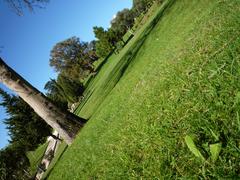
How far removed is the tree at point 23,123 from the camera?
3412cm

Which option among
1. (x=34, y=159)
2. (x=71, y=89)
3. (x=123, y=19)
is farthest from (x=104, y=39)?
(x=123, y=19)

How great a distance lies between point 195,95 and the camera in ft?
11.3

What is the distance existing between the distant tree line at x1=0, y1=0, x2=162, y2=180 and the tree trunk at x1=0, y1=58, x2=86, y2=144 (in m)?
0.94

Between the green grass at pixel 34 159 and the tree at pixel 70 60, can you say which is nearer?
the green grass at pixel 34 159

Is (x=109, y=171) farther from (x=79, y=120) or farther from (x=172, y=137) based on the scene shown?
(x=79, y=120)

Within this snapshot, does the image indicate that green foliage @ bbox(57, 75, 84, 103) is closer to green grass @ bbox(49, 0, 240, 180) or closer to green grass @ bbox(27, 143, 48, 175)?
green grass @ bbox(27, 143, 48, 175)

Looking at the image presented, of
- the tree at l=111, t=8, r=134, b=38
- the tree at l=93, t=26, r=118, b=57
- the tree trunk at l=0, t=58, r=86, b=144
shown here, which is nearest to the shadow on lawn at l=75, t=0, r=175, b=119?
the tree trunk at l=0, t=58, r=86, b=144

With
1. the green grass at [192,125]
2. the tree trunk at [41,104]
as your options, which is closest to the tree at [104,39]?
the tree trunk at [41,104]

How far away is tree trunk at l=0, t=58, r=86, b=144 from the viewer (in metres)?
12.6

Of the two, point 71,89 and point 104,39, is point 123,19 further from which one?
point 71,89

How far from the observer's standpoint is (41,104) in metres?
13.0

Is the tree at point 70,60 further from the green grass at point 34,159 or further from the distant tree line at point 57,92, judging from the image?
the green grass at point 34,159

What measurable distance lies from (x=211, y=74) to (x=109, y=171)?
7.05 feet

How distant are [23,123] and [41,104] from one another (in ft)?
78.1
